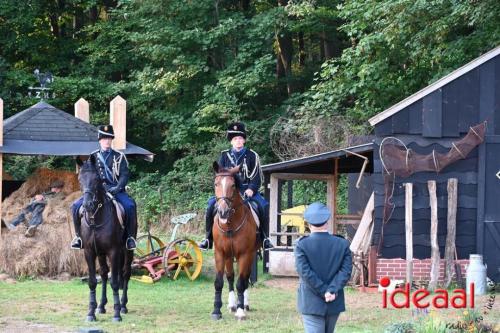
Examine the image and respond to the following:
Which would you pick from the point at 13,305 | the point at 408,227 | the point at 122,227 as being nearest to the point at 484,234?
the point at 408,227

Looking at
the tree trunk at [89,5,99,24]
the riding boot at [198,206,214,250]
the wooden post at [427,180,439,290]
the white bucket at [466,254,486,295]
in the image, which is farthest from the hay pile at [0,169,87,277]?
the tree trunk at [89,5,99,24]

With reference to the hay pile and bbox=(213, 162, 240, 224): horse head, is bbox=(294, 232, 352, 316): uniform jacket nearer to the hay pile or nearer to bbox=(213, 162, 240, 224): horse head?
bbox=(213, 162, 240, 224): horse head

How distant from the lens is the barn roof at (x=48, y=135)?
17562 mm

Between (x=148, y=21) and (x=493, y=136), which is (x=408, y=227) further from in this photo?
(x=148, y=21)

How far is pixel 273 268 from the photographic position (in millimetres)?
18938

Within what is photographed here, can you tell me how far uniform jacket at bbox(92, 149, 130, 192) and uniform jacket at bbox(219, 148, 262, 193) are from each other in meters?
1.38

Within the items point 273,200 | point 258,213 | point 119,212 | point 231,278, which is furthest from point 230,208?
point 273,200

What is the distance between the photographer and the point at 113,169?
1336 cm

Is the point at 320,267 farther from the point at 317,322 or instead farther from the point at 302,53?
the point at 302,53

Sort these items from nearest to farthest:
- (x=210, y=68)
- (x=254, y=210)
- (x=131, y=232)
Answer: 1. (x=254, y=210)
2. (x=131, y=232)
3. (x=210, y=68)

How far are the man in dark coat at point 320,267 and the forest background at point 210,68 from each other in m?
14.8

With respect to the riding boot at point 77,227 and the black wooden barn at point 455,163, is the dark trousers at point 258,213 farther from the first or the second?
the black wooden barn at point 455,163

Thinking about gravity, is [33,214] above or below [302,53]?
below

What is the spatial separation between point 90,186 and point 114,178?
100cm
